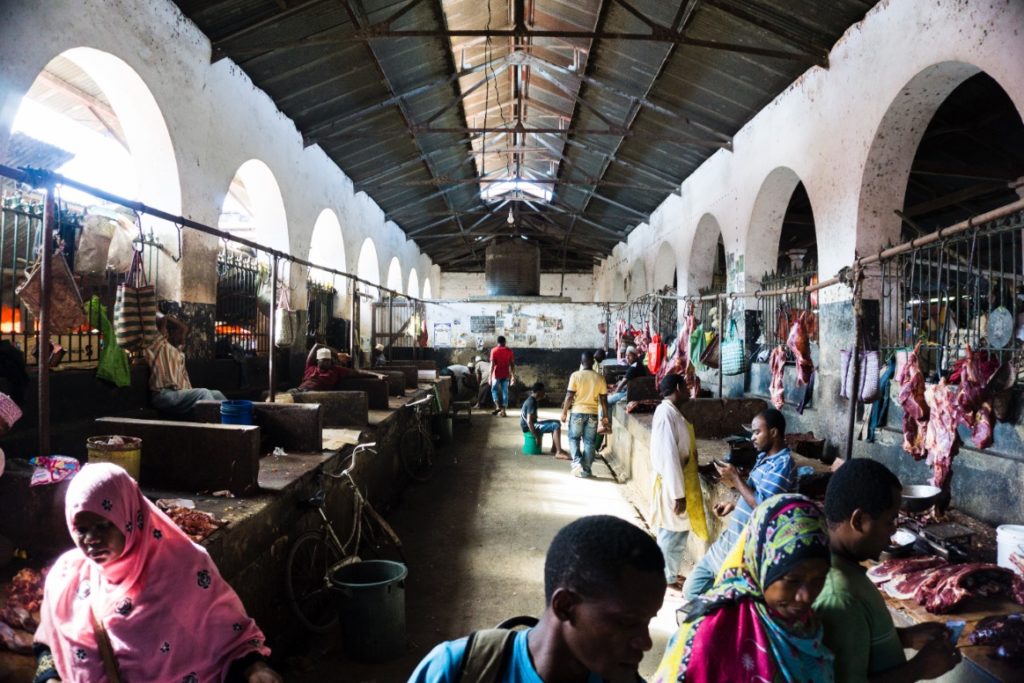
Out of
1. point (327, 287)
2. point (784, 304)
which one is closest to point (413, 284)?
point (327, 287)

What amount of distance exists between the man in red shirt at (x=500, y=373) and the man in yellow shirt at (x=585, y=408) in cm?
536

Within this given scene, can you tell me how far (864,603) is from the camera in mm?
1954

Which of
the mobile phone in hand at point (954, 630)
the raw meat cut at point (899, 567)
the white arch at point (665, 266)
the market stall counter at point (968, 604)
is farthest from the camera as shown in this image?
the white arch at point (665, 266)

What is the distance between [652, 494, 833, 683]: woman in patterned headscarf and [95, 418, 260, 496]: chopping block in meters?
3.37

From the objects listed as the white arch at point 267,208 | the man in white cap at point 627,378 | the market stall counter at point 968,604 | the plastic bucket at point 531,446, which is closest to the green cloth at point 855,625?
the market stall counter at point 968,604

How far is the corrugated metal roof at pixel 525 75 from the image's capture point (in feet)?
23.9

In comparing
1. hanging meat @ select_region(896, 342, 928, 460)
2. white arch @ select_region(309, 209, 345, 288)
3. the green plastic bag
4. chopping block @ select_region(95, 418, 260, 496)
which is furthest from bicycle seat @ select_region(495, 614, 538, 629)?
white arch @ select_region(309, 209, 345, 288)

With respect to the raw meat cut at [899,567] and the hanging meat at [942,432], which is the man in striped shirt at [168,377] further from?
the hanging meat at [942,432]

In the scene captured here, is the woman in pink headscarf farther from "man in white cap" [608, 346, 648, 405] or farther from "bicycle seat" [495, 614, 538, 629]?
"man in white cap" [608, 346, 648, 405]

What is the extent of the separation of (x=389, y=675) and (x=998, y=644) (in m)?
3.25

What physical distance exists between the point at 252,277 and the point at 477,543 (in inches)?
210

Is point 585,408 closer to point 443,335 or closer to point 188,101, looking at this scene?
point 188,101

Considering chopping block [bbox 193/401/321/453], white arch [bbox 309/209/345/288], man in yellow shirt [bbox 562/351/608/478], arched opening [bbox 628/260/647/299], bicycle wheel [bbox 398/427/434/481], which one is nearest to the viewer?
chopping block [bbox 193/401/321/453]

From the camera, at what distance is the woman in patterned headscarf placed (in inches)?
66.9
